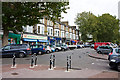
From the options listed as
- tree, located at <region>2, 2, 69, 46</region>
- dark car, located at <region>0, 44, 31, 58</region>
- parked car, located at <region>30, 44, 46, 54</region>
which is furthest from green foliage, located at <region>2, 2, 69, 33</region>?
parked car, located at <region>30, 44, 46, 54</region>

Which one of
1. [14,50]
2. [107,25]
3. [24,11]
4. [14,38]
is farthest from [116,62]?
[107,25]

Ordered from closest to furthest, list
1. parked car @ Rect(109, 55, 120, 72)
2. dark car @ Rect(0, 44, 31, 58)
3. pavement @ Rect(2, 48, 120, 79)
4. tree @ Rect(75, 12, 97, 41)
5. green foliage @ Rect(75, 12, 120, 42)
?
pavement @ Rect(2, 48, 120, 79) → parked car @ Rect(109, 55, 120, 72) → dark car @ Rect(0, 44, 31, 58) → tree @ Rect(75, 12, 97, 41) → green foliage @ Rect(75, 12, 120, 42)

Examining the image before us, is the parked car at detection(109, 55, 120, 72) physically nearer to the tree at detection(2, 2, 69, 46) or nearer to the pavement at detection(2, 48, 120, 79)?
the pavement at detection(2, 48, 120, 79)

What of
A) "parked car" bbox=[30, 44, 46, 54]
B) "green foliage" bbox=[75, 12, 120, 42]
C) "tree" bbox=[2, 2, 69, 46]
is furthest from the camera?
"green foliage" bbox=[75, 12, 120, 42]

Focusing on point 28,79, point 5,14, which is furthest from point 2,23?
point 28,79

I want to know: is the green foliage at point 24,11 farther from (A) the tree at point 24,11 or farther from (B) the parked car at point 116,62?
(B) the parked car at point 116,62

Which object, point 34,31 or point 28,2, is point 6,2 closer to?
point 28,2

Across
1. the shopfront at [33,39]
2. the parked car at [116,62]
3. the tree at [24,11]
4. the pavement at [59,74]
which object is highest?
the tree at [24,11]

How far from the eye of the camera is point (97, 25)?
4178 cm

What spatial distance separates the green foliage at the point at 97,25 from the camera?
40.9m

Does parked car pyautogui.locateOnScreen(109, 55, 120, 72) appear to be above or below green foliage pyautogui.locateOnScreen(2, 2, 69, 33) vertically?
below

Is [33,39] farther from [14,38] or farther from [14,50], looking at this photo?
[14,50]

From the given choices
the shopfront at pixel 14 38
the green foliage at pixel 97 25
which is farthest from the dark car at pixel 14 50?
the green foliage at pixel 97 25

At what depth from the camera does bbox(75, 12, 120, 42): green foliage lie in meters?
40.9
